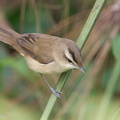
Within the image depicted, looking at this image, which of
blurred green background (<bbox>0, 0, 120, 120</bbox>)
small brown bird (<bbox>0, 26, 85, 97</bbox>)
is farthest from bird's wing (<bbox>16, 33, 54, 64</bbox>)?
blurred green background (<bbox>0, 0, 120, 120</bbox>)

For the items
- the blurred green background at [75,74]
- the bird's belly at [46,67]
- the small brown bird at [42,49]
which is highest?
the small brown bird at [42,49]

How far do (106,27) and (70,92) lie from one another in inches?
34.4

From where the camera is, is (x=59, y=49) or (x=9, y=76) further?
(x=9, y=76)

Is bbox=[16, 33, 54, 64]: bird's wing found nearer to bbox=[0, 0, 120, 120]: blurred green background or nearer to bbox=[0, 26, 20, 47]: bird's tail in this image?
bbox=[0, 26, 20, 47]: bird's tail

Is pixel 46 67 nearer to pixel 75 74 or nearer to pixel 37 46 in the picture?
pixel 37 46

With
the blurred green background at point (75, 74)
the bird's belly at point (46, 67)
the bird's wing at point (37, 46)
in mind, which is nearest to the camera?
the bird's belly at point (46, 67)

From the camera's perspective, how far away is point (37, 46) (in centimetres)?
324

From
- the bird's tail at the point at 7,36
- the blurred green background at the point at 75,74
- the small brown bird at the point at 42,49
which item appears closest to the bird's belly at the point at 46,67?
the small brown bird at the point at 42,49

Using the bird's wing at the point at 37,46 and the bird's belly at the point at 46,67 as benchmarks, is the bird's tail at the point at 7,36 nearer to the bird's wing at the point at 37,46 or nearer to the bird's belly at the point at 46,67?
the bird's wing at the point at 37,46

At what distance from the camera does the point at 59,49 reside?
309cm

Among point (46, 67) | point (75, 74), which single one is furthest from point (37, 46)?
point (75, 74)

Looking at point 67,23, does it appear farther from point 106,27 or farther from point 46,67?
point 46,67

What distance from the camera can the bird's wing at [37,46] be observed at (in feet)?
10.5

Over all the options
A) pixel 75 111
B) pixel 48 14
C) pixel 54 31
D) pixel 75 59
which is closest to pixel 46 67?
pixel 75 59
